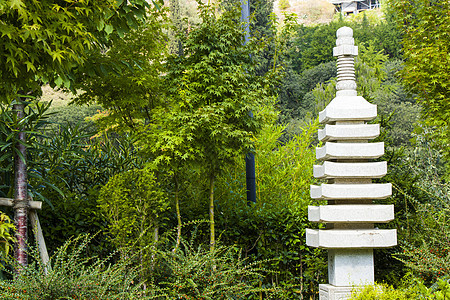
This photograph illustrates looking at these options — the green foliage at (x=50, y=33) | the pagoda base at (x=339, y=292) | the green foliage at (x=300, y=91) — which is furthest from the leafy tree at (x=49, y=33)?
the green foliage at (x=300, y=91)

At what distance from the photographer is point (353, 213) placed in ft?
13.9

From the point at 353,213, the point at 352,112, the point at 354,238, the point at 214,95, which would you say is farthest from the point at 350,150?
the point at 214,95

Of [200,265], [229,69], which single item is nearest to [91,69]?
[229,69]

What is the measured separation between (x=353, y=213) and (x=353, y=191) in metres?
0.21

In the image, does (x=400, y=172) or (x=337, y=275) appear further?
(x=400, y=172)

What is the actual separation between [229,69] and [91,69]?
1530 mm

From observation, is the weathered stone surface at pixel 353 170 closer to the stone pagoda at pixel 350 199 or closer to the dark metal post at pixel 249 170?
the stone pagoda at pixel 350 199

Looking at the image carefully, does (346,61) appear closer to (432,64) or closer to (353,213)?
(353,213)

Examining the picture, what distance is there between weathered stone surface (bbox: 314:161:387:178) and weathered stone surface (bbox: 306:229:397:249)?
0.53 meters

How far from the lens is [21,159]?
4305mm

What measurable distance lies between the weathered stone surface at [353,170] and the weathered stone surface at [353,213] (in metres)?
0.30

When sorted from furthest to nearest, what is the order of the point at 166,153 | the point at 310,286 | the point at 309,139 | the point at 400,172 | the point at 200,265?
the point at 309,139, the point at 400,172, the point at 310,286, the point at 166,153, the point at 200,265

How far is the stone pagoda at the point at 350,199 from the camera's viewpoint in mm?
4199

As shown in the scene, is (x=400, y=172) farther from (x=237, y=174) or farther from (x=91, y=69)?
(x=91, y=69)
